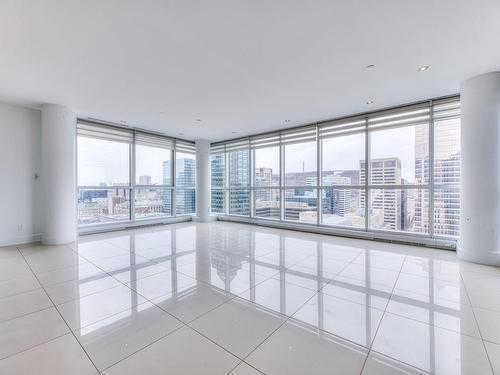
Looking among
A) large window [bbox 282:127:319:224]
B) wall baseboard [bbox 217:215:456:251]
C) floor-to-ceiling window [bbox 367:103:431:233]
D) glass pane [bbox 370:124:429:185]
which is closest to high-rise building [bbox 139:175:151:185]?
wall baseboard [bbox 217:215:456:251]

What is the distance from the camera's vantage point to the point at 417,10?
2.27 m

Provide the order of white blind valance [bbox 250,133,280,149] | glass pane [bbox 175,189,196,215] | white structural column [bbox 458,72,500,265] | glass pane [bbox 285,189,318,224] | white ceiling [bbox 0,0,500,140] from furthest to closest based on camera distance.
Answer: glass pane [bbox 175,189,196,215], white blind valance [bbox 250,133,280,149], glass pane [bbox 285,189,318,224], white structural column [bbox 458,72,500,265], white ceiling [bbox 0,0,500,140]

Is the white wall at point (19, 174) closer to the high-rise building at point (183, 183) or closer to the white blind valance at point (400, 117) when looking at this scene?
the high-rise building at point (183, 183)

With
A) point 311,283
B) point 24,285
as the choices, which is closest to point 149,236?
point 24,285

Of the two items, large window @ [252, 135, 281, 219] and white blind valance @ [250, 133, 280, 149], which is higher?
white blind valance @ [250, 133, 280, 149]

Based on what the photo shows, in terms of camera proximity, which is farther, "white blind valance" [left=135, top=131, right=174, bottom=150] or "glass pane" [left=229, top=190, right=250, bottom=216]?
"glass pane" [left=229, top=190, right=250, bottom=216]

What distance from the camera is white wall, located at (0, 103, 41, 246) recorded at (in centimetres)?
470

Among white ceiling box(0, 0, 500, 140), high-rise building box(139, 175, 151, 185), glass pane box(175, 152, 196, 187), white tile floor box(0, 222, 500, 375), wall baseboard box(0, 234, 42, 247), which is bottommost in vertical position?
white tile floor box(0, 222, 500, 375)

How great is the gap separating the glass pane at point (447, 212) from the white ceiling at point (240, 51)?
1981mm

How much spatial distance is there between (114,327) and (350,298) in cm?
239

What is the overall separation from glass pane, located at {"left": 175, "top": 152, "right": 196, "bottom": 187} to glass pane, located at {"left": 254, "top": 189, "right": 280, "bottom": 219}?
269 centimetres

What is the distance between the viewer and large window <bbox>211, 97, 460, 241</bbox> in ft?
15.2

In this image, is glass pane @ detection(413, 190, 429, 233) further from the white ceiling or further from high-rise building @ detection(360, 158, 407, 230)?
the white ceiling

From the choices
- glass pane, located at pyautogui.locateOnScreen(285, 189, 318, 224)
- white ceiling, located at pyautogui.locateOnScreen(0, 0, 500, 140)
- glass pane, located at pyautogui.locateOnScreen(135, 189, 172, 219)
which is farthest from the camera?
glass pane, located at pyautogui.locateOnScreen(135, 189, 172, 219)
